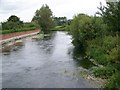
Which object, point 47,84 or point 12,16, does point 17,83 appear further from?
point 12,16

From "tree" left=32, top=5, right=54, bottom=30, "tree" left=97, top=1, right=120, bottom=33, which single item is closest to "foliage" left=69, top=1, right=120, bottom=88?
"tree" left=97, top=1, right=120, bottom=33

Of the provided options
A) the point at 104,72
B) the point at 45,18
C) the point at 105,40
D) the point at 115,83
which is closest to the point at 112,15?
the point at 105,40

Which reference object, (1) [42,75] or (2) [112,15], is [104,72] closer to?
(1) [42,75]

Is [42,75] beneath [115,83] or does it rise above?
beneath

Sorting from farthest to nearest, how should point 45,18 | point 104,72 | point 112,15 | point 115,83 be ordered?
point 45,18 < point 112,15 < point 104,72 < point 115,83

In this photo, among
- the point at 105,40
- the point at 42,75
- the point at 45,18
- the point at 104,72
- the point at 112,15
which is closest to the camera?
Answer: the point at 104,72

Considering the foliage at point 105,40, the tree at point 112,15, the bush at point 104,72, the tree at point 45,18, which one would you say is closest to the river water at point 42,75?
the bush at point 104,72

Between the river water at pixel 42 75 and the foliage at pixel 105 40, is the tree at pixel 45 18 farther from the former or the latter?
the river water at pixel 42 75

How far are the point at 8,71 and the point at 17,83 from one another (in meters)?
3.92

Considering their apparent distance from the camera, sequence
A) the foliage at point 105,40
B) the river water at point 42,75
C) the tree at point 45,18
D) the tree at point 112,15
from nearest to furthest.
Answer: the river water at point 42,75 → the foliage at point 105,40 → the tree at point 112,15 → the tree at point 45,18

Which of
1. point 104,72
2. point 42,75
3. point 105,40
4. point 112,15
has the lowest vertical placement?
A: point 42,75

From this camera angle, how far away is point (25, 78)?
16.9 m

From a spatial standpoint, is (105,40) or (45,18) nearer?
(105,40)

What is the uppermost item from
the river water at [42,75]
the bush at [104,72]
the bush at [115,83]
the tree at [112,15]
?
the tree at [112,15]
